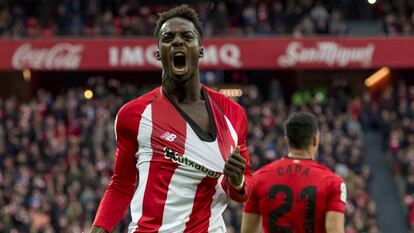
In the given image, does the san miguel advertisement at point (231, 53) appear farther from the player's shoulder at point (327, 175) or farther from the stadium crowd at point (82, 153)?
the player's shoulder at point (327, 175)

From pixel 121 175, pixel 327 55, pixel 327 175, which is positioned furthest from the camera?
pixel 327 55

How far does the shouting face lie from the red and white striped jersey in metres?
0.20

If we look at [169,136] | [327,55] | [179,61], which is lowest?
[169,136]

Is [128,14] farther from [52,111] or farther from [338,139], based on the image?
[338,139]

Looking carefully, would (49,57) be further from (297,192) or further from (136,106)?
(136,106)

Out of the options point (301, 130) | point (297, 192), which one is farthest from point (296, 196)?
point (301, 130)

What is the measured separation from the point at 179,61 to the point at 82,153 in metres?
19.1

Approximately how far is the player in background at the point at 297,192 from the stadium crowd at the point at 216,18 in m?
23.9

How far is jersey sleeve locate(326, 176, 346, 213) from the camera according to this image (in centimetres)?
723

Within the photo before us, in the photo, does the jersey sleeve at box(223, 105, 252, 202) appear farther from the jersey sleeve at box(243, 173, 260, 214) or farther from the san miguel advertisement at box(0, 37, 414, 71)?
the san miguel advertisement at box(0, 37, 414, 71)

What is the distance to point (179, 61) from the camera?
532cm

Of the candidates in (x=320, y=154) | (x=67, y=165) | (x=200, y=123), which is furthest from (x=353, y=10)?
(x=200, y=123)

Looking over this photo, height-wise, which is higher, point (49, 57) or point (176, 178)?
point (49, 57)

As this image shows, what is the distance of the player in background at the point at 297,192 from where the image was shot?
24.0 ft
